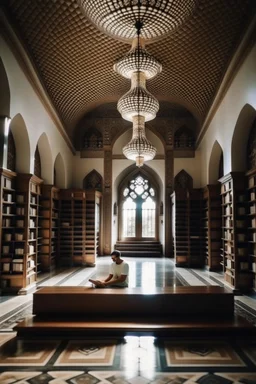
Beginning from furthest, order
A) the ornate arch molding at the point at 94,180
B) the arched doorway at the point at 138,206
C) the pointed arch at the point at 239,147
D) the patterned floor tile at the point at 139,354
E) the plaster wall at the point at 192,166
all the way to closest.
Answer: the arched doorway at the point at 138,206 < the ornate arch molding at the point at 94,180 < the plaster wall at the point at 192,166 < the pointed arch at the point at 239,147 < the patterned floor tile at the point at 139,354

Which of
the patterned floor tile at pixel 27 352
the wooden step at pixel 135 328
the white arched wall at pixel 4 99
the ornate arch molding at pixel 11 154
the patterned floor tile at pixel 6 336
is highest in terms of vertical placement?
the white arched wall at pixel 4 99

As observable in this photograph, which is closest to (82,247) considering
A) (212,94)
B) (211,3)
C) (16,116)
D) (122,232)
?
(122,232)

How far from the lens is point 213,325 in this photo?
401 cm

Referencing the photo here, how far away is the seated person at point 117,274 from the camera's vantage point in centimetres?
482

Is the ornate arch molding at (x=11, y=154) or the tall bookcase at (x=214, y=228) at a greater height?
the ornate arch molding at (x=11, y=154)

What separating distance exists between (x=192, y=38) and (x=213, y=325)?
6390mm

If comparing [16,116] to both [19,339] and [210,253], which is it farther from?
[210,253]

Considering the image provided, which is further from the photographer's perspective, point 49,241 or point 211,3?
point 49,241

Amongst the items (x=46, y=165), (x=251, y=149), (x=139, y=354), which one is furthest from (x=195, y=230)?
(x=139, y=354)

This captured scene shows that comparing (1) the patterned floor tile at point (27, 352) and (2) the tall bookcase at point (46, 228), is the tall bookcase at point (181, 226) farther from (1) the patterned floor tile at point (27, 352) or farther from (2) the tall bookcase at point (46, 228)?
(1) the patterned floor tile at point (27, 352)

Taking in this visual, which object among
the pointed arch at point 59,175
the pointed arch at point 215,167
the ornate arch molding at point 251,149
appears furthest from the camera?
the pointed arch at point 59,175

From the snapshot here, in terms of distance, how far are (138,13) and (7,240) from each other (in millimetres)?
5162

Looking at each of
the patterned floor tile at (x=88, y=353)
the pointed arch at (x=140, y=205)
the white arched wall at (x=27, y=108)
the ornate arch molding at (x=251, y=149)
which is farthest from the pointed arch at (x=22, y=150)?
the pointed arch at (x=140, y=205)

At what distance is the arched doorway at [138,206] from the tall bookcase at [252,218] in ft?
27.4
